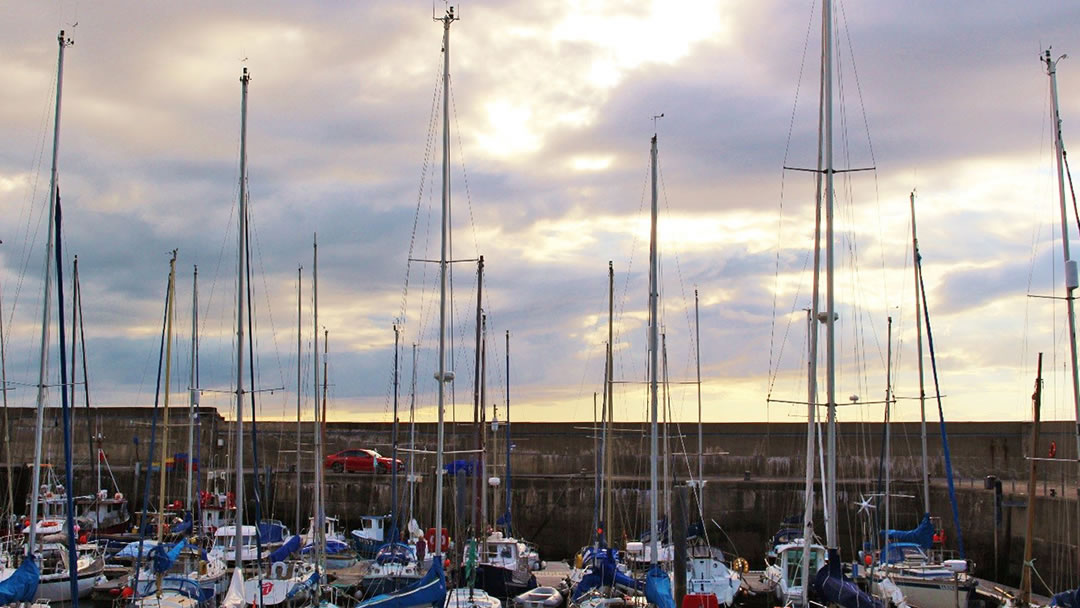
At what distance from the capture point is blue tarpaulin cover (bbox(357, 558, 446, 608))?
2056 centimetres

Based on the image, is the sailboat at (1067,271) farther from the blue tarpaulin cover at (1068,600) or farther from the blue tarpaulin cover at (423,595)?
the blue tarpaulin cover at (423,595)

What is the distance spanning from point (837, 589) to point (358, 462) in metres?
31.1

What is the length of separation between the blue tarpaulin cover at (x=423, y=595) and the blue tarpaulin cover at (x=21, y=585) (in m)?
6.29

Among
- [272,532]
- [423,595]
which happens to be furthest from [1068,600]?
[272,532]

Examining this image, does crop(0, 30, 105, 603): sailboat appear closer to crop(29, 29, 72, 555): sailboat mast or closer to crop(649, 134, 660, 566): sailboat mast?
crop(29, 29, 72, 555): sailboat mast

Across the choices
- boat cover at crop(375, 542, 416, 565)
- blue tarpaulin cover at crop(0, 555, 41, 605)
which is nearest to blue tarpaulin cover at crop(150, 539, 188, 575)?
blue tarpaulin cover at crop(0, 555, 41, 605)

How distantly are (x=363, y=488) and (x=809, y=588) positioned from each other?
2754 centimetres

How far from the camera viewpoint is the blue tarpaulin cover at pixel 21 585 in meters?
20.5

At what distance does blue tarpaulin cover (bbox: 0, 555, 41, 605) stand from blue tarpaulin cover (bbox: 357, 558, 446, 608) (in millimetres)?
6294

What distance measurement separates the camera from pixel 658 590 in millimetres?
21531

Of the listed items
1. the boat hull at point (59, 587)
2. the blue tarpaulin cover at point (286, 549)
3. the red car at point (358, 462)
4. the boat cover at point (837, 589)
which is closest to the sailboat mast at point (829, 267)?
the boat cover at point (837, 589)

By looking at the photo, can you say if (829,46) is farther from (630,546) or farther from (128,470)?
(128,470)

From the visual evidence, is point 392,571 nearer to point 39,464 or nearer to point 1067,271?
point 39,464

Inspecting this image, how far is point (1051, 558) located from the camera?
29.8 meters
